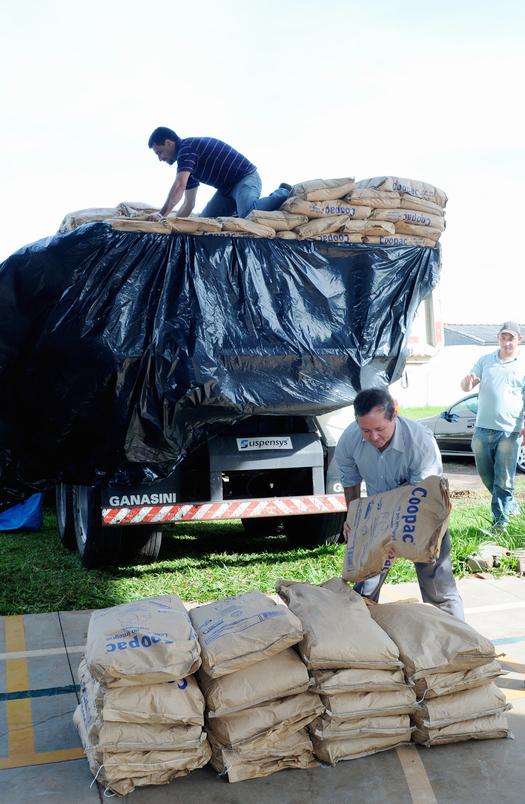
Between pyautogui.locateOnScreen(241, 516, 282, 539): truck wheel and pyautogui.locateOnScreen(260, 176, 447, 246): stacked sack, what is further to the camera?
pyautogui.locateOnScreen(241, 516, 282, 539): truck wheel

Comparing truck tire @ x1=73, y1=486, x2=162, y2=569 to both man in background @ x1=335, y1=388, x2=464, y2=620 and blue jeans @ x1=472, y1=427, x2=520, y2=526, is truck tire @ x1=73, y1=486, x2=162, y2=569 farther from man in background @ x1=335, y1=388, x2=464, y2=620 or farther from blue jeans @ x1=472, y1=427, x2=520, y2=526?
blue jeans @ x1=472, y1=427, x2=520, y2=526

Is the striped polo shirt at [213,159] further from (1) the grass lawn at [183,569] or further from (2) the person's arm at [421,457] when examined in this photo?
(2) the person's arm at [421,457]

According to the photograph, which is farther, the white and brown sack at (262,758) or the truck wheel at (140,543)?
the truck wheel at (140,543)

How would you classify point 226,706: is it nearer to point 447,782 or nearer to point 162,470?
point 447,782

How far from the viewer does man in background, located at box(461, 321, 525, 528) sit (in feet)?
24.4

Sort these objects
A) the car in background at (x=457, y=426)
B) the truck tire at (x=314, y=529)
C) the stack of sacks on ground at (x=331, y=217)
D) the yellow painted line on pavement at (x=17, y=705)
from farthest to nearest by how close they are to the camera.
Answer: the car in background at (x=457, y=426), the truck tire at (x=314, y=529), the stack of sacks on ground at (x=331, y=217), the yellow painted line on pavement at (x=17, y=705)

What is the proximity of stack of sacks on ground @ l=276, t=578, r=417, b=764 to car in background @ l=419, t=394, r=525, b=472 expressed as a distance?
10506 mm

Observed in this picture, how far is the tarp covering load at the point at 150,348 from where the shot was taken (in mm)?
5723

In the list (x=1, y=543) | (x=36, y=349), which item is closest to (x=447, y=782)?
(x=36, y=349)

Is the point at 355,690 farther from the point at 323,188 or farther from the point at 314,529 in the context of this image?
the point at 323,188

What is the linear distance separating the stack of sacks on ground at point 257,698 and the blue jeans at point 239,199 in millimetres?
3987

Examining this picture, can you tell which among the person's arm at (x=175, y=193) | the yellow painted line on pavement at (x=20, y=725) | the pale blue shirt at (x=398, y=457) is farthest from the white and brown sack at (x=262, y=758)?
the person's arm at (x=175, y=193)

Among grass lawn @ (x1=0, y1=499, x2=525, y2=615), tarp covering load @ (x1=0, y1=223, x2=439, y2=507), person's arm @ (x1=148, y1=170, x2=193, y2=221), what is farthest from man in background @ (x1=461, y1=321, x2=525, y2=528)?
person's arm @ (x1=148, y1=170, x2=193, y2=221)

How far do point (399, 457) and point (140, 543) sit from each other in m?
3.05
